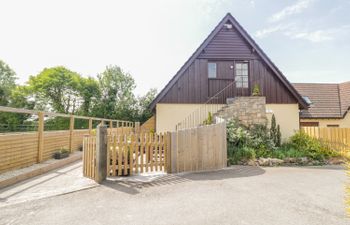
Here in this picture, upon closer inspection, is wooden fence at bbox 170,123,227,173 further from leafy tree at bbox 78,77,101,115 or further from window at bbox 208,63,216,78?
leafy tree at bbox 78,77,101,115

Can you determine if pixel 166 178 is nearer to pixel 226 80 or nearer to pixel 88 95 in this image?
pixel 226 80

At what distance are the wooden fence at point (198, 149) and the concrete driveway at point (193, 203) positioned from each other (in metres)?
0.77

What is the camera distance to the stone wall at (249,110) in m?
Result: 9.44

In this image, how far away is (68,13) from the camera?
8.53 meters

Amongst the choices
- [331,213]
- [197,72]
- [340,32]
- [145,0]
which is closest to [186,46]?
[197,72]

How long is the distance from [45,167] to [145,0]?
8.20 meters

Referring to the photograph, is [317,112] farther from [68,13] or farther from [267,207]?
[68,13]

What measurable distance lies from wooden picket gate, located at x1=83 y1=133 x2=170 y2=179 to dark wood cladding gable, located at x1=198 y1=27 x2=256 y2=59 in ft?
25.3

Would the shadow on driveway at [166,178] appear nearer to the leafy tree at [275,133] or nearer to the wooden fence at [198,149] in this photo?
the wooden fence at [198,149]

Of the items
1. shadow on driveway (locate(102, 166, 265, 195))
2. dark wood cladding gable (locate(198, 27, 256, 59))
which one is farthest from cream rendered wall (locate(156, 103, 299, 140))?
shadow on driveway (locate(102, 166, 265, 195))

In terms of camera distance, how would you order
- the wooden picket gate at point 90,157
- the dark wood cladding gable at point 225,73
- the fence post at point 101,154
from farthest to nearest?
1. the dark wood cladding gable at point 225,73
2. the wooden picket gate at point 90,157
3. the fence post at point 101,154

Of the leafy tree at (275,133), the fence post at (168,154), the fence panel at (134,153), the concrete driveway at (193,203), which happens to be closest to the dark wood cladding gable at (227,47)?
the leafy tree at (275,133)

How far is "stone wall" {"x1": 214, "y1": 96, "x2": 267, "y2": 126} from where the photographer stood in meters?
9.44

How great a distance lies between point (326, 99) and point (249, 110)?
11216 mm
